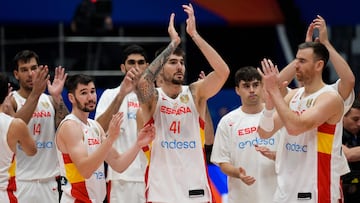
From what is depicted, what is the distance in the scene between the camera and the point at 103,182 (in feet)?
38.0

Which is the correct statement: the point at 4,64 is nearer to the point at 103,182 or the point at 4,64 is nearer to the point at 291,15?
the point at 291,15

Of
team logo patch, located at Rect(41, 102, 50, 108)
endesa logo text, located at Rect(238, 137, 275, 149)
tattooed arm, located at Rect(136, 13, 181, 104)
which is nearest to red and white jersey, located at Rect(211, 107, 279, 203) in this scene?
endesa logo text, located at Rect(238, 137, 275, 149)

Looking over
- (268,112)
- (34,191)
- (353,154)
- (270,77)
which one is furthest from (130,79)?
(353,154)

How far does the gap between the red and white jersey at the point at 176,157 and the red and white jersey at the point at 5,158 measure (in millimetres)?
1574

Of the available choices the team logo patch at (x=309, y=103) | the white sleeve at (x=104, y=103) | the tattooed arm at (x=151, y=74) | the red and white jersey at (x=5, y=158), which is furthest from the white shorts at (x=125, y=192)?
the team logo patch at (x=309, y=103)

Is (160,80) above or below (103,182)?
above

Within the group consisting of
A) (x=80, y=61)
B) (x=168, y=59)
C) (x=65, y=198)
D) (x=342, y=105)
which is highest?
(x=80, y=61)

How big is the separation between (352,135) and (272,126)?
197cm

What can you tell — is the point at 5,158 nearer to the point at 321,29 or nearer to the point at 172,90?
the point at 172,90

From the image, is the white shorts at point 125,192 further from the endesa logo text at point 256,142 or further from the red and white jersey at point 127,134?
the endesa logo text at point 256,142

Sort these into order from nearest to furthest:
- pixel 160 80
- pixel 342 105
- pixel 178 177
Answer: pixel 342 105 → pixel 178 177 → pixel 160 80

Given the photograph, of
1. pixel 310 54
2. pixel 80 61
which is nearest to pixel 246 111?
pixel 310 54

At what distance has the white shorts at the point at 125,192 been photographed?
1305cm

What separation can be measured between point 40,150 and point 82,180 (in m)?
1.69
